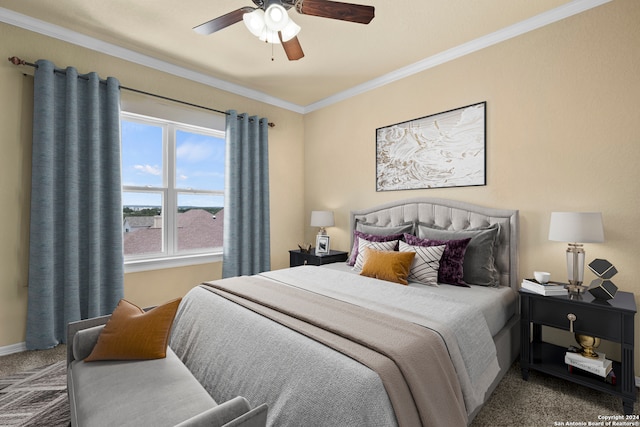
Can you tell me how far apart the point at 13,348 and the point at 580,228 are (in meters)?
4.46

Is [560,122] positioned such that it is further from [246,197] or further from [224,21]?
[246,197]

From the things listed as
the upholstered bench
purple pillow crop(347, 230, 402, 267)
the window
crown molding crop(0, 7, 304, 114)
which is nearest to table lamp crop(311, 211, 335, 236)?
purple pillow crop(347, 230, 402, 267)

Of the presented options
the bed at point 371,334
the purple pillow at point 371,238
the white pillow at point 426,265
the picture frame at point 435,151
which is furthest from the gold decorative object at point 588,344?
the purple pillow at point 371,238

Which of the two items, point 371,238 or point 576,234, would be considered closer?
point 576,234

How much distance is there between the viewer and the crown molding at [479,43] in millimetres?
2342

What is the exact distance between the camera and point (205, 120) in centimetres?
365

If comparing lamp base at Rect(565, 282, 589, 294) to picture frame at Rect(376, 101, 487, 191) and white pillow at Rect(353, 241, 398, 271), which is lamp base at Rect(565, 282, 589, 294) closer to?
picture frame at Rect(376, 101, 487, 191)

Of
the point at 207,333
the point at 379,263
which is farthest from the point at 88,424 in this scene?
the point at 379,263

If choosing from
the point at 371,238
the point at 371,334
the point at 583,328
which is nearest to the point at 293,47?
the point at 371,238

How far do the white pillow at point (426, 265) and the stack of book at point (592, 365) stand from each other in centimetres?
94

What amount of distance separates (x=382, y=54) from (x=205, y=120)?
2146 millimetres

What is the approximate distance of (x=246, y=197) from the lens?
3793 mm

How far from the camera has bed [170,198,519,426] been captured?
115cm

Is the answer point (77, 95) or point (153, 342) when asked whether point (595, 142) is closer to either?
point (153, 342)
